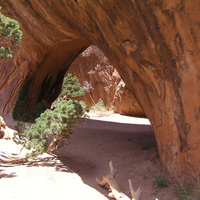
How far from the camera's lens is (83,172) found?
599 cm

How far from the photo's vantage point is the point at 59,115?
6062mm

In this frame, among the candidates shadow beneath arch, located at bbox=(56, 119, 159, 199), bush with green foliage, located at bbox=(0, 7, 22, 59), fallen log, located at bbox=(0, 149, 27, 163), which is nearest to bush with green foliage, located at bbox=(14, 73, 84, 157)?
fallen log, located at bbox=(0, 149, 27, 163)

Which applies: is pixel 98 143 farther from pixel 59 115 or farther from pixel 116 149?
pixel 59 115

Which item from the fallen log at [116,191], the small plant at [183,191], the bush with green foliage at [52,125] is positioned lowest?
the fallen log at [116,191]

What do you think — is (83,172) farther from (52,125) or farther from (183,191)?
(183,191)

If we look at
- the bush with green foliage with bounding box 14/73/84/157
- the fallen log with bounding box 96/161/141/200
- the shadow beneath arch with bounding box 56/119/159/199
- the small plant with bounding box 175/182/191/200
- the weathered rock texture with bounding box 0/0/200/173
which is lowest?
the shadow beneath arch with bounding box 56/119/159/199

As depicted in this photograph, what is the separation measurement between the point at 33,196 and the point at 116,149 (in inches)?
140

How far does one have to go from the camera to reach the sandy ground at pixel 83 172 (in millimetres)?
4402

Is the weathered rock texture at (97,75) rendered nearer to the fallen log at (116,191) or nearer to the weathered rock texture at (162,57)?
the weathered rock texture at (162,57)

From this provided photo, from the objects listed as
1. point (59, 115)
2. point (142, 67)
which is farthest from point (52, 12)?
point (142, 67)

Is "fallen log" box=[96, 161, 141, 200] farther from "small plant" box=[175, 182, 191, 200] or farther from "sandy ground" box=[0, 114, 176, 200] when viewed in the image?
"small plant" box=[175, 182, 191, 200]

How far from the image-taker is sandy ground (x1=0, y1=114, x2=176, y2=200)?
4402mm

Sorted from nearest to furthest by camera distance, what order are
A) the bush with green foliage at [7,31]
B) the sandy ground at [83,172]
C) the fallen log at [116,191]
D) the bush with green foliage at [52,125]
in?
the fallen log at [116,191] < the sandy ground at [83,172] < the bush with green foliage at [7,31] < the bush with green foliage at [52,125]

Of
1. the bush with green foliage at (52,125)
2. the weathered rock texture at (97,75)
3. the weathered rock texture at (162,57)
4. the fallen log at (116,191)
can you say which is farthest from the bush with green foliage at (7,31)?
the weathered rock texture at (97,75)
